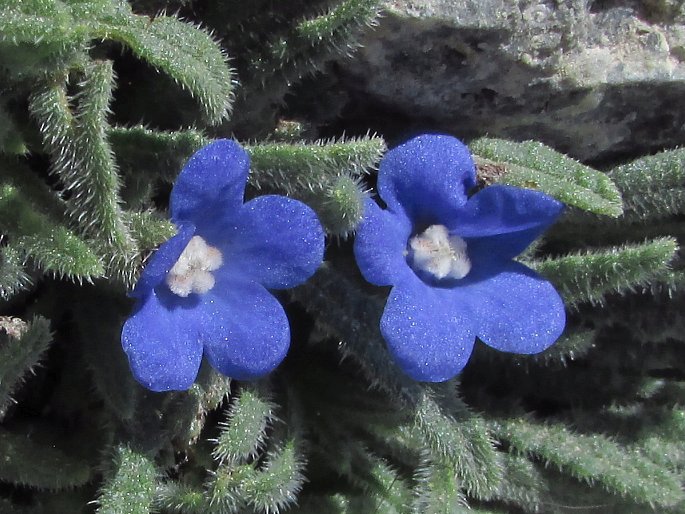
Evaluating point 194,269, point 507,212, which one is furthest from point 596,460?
point 194,269

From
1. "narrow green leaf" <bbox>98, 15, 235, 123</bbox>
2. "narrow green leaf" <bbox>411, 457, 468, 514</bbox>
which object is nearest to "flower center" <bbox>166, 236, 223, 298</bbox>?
"narrow green leaf" <bbox>98, 15, 235, 123</bbox>

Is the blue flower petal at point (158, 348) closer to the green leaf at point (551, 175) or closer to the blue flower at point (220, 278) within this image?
the blue flower at point (220, 278)

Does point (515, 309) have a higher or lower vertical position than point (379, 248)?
lower

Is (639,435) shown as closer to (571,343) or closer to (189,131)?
(571,343)

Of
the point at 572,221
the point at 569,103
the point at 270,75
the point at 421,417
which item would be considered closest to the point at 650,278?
the point at 572,221

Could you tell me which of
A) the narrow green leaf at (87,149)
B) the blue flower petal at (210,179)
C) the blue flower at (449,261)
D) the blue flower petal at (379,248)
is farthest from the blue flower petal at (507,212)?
the narrow green leaf at (87,149)

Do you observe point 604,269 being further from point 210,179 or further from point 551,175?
point 210,179

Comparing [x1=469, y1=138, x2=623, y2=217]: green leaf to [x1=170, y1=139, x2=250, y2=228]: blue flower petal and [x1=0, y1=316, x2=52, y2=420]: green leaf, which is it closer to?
[x1=170, y1=139, x2=250, y2=228]: blue flower petal
